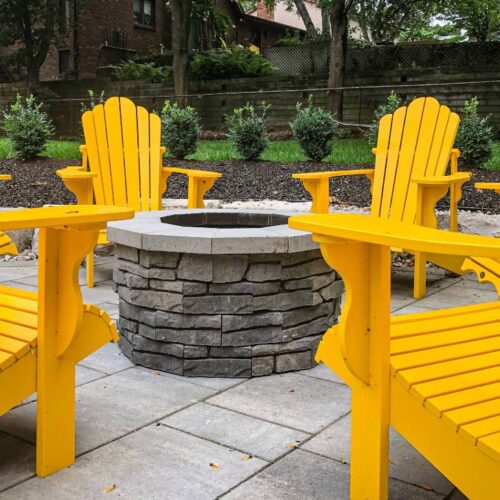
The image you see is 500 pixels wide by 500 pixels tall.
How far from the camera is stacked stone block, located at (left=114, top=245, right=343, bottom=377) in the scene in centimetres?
274

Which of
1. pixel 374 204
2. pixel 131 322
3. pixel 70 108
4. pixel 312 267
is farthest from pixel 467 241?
pixel 70 108

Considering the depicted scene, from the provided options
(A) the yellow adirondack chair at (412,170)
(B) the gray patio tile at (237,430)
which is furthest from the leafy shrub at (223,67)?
(B) the gray patio tile at (237,430)

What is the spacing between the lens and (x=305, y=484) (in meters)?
1.89

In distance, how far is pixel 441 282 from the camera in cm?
465

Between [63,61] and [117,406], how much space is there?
72.5 feet

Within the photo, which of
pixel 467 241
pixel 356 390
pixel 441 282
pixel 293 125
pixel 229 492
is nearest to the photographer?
pixel 467 241

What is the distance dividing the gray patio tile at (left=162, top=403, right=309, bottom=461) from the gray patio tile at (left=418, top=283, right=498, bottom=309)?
6.46 ft

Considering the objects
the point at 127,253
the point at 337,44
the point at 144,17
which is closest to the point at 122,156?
the point at 127,253

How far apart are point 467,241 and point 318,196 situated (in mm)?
2971

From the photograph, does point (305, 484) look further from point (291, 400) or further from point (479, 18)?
point (479, 18)

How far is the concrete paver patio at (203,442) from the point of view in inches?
73.3

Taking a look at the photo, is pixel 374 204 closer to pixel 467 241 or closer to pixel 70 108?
pixel 467 241

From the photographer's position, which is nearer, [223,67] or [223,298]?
[223,298]

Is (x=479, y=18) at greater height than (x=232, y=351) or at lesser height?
greater
